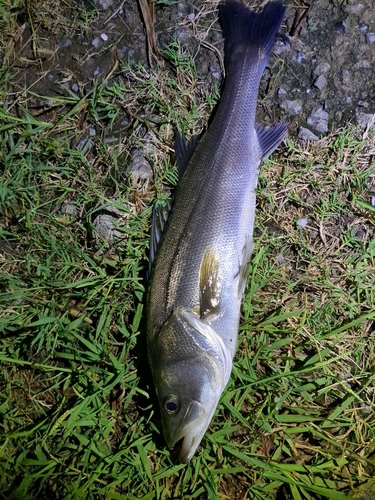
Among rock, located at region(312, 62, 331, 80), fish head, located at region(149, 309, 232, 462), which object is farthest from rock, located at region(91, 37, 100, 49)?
fish head, located at region(149, 309, 232, 462)

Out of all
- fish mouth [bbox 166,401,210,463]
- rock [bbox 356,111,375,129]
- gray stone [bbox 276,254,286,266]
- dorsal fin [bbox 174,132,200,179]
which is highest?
rock [bbox 356,111,375,129]

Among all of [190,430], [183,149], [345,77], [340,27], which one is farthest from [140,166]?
[190,430]

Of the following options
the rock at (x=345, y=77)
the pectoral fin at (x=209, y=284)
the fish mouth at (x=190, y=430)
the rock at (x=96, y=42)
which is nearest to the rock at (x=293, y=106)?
the rock at (x=345, y=77)

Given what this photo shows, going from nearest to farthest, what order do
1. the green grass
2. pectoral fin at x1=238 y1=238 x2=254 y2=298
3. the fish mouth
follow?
1. the fish mouth
2. pectoral fin at x1=238 y1=238 x2=254 y2=298
3. the green grass

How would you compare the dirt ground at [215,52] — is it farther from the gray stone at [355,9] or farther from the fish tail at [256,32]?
the fish tail at [256,32]

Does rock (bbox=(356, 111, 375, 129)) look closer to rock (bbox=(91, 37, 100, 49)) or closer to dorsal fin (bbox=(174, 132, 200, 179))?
dorsal fin (bbox=(174, 132, 200, 179))

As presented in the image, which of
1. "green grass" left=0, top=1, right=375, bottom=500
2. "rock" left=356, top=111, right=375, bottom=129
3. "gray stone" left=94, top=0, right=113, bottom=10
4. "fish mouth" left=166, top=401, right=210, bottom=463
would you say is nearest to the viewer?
"fish mouth" left=166, top=401, right=210, bottom=463

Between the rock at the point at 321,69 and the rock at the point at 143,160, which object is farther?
the rock at the point at 143,160
